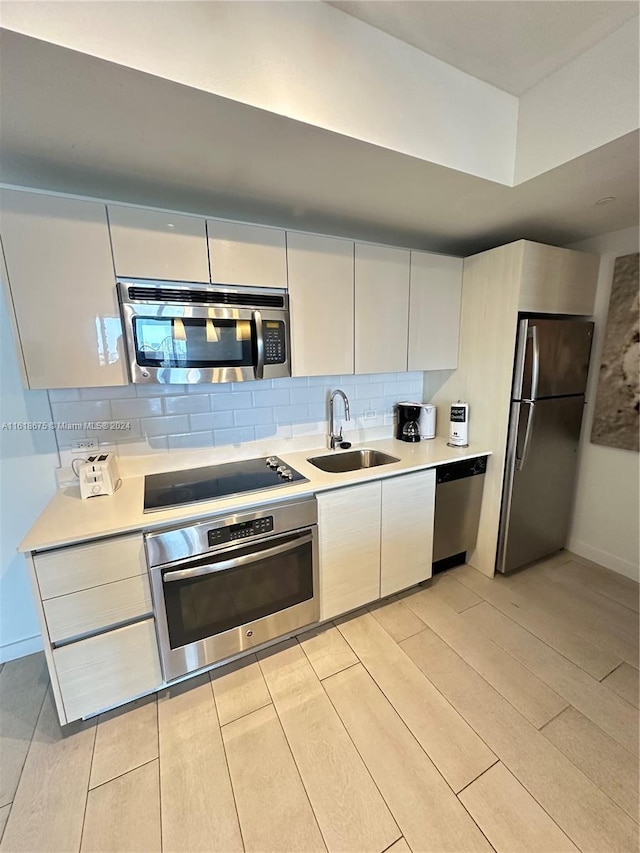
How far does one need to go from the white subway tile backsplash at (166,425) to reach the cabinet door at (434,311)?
4.81ft

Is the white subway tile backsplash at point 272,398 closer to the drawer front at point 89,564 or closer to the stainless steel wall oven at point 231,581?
the stainless steel wall oven at point 231,581

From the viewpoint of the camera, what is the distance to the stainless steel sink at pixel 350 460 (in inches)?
89.0

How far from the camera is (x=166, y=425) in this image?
6.43ft

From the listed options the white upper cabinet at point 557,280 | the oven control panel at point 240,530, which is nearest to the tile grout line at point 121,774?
the oven control panel at point 240,530

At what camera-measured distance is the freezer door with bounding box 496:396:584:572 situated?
2209mm

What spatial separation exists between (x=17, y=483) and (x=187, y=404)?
35.1 inches

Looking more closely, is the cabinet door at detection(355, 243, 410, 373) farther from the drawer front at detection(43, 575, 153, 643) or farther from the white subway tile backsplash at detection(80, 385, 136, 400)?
the drawer front at detection(43, 575, 153, 643)

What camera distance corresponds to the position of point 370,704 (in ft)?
5.10

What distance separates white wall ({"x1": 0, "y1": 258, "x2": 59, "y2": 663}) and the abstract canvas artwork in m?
3.35

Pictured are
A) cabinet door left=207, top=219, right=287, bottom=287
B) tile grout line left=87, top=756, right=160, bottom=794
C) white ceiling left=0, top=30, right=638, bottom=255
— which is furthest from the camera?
cabinet door left=207, top=219, right=287, bottom=287

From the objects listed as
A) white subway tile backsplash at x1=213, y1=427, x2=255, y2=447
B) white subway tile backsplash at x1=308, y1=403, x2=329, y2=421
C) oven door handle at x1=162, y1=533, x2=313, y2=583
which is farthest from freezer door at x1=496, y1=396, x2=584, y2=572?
white subway tile backsplash at x1=213, y1=427, x2=255, y2=447

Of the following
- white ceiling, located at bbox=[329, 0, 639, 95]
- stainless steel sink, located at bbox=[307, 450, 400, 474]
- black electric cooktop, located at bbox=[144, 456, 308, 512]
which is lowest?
stainless steel sink, located at bbox=[307, 450, 400, 474]

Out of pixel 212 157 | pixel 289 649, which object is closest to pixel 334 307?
pixel 212 157

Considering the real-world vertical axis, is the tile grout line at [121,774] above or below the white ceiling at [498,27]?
below
